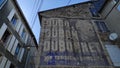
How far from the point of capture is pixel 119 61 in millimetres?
8461

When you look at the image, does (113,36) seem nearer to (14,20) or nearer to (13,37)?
(13,37)

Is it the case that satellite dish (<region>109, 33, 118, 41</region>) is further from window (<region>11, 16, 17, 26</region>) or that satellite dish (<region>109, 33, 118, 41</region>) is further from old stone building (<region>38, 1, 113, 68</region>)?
window (<region>11, 16, 17, 26</region>)

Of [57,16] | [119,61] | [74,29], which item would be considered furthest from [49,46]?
[119,61]

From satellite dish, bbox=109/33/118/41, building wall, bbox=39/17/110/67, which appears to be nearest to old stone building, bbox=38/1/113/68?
building wall, bbox=39/17/110/67

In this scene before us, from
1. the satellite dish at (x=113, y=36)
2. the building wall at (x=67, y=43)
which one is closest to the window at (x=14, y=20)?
the building wall at (x=67, y=43)

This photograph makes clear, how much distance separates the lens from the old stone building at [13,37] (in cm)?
910

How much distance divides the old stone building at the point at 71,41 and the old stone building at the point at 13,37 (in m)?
1.63

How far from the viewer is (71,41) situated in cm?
917

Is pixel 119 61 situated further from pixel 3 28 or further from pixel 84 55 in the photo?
pixel 3 28

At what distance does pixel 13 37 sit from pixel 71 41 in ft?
18.0

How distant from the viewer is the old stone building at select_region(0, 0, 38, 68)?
9102 mm

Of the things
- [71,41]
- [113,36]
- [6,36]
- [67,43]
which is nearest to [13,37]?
[6,36]

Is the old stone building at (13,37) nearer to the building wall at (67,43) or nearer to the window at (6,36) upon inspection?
the window at (6,36)

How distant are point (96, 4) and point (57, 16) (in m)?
5.18
